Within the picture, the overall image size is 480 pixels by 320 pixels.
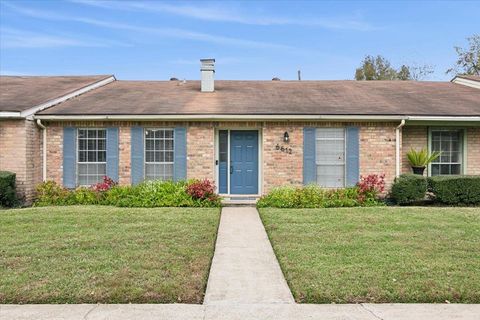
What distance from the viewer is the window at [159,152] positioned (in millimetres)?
13031

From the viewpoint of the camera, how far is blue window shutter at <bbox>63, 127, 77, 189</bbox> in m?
12.9

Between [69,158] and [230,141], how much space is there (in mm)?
4802

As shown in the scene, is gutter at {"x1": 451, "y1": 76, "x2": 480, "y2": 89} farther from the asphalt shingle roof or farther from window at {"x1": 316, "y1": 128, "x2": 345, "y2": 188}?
window at {"x1": 316, "y1": 128, "x2": 345, "y2": 188}

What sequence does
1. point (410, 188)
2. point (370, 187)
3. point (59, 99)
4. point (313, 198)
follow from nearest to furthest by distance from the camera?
point (313, 198) → point (410, 188) → point (370, 187) → point (59, 99)

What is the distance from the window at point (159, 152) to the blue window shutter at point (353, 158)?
5.21 meters

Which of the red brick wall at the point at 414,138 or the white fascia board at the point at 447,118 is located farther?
the red brick wall at the point at 414,138

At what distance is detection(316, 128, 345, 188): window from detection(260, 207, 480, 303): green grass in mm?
2433

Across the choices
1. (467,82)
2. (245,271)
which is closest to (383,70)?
(467,82)

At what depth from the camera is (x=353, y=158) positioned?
1284cm

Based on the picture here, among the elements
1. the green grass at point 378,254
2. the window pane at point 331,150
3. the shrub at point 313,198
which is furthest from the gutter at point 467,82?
the green grass at point 378,254

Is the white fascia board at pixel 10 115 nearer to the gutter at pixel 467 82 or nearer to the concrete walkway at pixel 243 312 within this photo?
the concrete walkway at pixel 243 312

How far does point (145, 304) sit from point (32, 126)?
954cm

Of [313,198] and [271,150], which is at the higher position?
[271,150]

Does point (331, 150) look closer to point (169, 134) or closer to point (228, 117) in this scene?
point (228, 117)
